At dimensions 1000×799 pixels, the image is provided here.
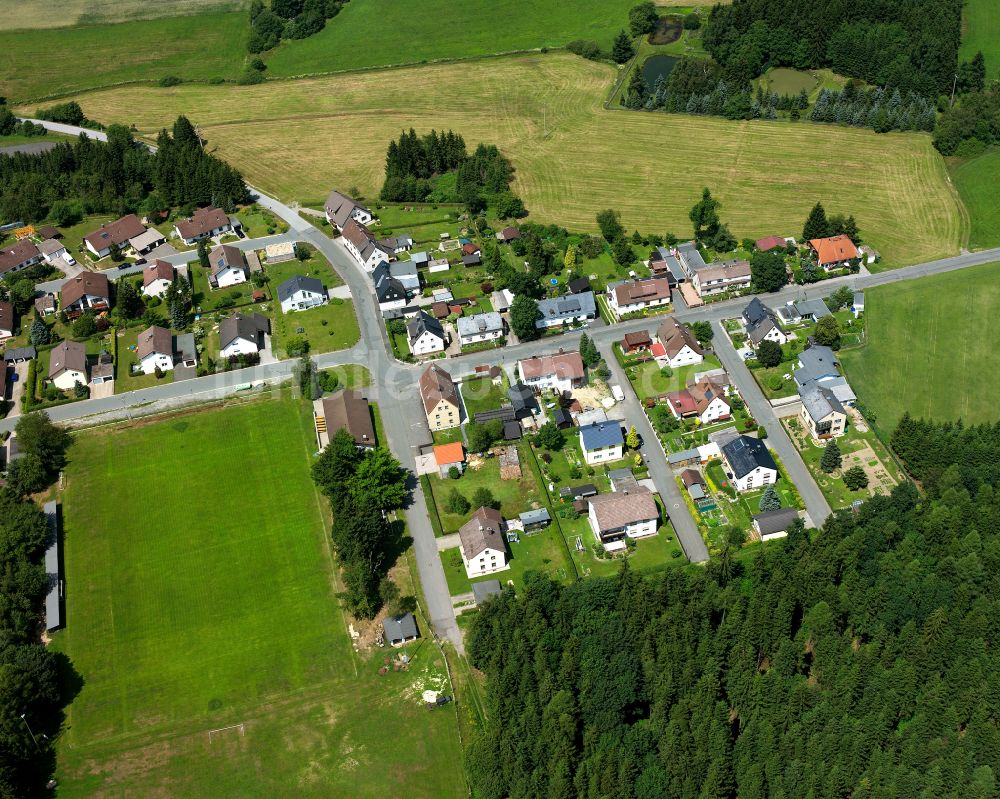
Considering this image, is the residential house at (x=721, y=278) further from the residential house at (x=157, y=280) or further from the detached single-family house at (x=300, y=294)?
the residential house at (x=157, y=280)

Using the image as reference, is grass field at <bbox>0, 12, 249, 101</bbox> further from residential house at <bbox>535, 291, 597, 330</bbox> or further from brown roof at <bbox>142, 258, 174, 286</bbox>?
residential house at <bbox>535, 291, 597, 330</bbox>

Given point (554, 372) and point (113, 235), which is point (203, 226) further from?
point (554, 372)

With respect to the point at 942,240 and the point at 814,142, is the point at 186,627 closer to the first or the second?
the point at 942,240

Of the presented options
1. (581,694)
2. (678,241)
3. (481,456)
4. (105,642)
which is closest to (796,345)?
(678,241)

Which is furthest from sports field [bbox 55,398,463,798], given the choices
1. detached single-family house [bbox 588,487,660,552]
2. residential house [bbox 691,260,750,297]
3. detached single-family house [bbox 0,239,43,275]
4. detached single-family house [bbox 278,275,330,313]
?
residential house [bbox 691,260,750,297]

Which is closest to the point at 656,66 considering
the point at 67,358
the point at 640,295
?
the point at 640,295

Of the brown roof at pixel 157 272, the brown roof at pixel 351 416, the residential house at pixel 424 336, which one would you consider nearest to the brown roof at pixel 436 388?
the residential house at pixel 424 336
